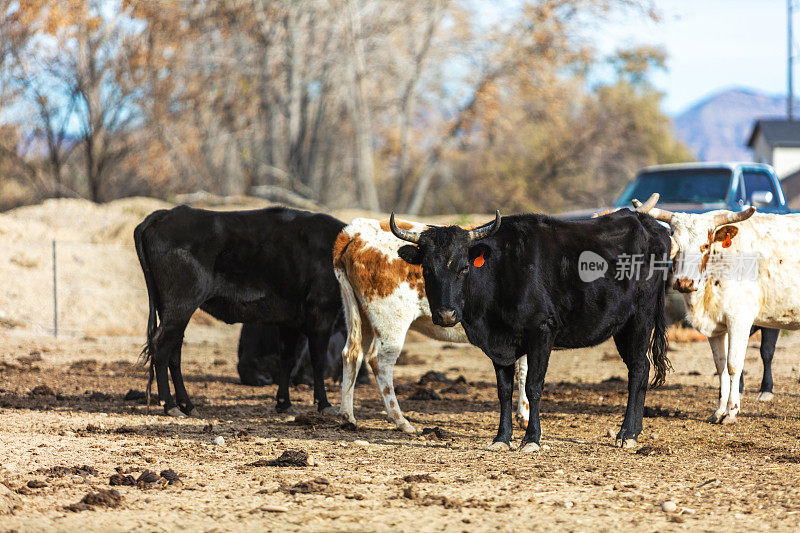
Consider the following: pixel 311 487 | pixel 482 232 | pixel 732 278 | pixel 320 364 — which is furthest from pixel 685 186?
pixel 311 487

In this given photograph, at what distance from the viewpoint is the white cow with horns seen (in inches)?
319

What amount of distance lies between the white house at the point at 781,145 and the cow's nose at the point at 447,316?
3456 cm

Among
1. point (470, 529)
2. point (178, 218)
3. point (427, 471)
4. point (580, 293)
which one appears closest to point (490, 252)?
point (580, 293)

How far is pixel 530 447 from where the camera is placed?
6695 mm

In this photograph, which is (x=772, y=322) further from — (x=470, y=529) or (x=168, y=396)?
(x=168, y=396)

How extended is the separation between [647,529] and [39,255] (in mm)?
15396

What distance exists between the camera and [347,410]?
7.84m

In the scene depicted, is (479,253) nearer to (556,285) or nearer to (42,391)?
(556,285)

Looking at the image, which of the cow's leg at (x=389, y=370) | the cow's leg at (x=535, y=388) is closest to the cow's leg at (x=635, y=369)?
the cow's leg at (x=535, y=388)

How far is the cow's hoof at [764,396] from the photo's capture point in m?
9.38

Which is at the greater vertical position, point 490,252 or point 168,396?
point 490,252

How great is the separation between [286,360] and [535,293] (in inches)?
124

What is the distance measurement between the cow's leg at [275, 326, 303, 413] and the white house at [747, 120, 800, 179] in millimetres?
33061

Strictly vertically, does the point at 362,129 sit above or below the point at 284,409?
above
